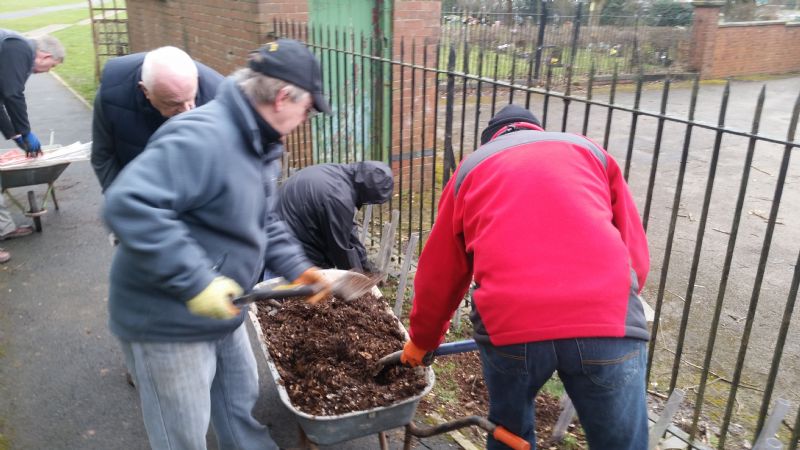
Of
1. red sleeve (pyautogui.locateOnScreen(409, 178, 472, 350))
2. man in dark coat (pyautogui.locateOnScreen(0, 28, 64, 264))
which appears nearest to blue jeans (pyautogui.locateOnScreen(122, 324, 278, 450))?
red sleeve (pyautogui.locateOnScreen(409, 178, 472, 350))

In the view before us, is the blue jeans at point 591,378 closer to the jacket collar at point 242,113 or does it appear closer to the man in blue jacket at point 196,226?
the man in blue jacket at point 196,226

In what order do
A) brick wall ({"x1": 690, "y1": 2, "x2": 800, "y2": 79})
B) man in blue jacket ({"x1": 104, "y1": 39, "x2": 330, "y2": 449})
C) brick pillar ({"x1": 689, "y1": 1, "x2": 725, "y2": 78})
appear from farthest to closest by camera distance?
1. brick wall ({"x1": 690, "y1": 2, "x2": 800, "y2": 79})
2. brick pillar ({"x1": 689, "y1": 1, "x2": 725, "y2": 78})
3. man in blue jacket ({"x1": 104, "y1": 39, "x2": 330, "y2": 449})

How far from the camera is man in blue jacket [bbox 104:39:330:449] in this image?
1752 millimetres

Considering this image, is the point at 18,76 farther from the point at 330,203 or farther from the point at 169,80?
the point at 330,203

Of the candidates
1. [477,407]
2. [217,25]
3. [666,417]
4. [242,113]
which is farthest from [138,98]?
[217,25]

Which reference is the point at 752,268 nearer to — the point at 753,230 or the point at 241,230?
the point at 753,230

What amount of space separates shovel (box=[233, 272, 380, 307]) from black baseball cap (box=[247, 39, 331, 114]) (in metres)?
0.72

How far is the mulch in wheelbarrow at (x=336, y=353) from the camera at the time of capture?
8.86 feet

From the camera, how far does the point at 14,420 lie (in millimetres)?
3373

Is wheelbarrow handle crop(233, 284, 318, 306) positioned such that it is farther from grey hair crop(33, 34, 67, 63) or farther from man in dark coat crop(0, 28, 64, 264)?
grey hair crop(33, 34, 67, 63)

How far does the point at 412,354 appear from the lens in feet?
8.34

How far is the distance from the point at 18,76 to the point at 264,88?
14.4ft

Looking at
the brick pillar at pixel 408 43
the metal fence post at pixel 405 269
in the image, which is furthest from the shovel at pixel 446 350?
the brick pillar at pixel 408 43

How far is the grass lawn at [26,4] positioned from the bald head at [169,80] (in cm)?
3960
